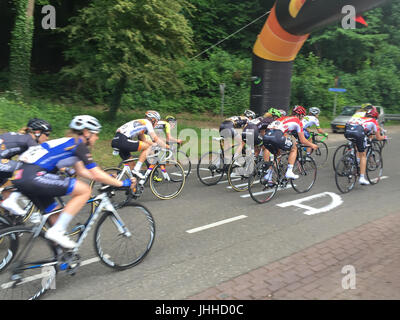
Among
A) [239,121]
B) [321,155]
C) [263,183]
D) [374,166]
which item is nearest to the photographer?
[263,183]

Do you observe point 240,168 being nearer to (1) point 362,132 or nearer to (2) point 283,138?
(2) point 283,138

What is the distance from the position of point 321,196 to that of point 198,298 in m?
5.08

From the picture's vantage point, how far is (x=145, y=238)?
16.0ft

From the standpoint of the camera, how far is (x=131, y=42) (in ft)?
43.5

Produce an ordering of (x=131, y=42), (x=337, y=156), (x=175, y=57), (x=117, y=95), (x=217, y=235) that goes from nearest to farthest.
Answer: (x=217, y=235)
(x=131, y=42)
(x=337, y=156)
(x=175, y=57)
(x=117, y=95)

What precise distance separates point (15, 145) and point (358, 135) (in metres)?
7.22

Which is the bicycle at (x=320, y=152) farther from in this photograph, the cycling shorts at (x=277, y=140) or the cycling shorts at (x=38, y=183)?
the cycling shorts at (x=38, y=183)

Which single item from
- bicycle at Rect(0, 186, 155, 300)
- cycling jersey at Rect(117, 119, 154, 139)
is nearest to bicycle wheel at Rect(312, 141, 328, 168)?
cycling jersey at Rect(117, 119, 154, 139)

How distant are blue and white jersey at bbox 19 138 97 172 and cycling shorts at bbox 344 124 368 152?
21.8ft

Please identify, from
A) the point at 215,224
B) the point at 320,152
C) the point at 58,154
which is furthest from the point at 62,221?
the point at 320,152

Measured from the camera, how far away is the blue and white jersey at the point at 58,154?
13.4ft

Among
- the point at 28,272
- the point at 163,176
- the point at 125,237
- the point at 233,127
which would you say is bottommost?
the point at 28,272
